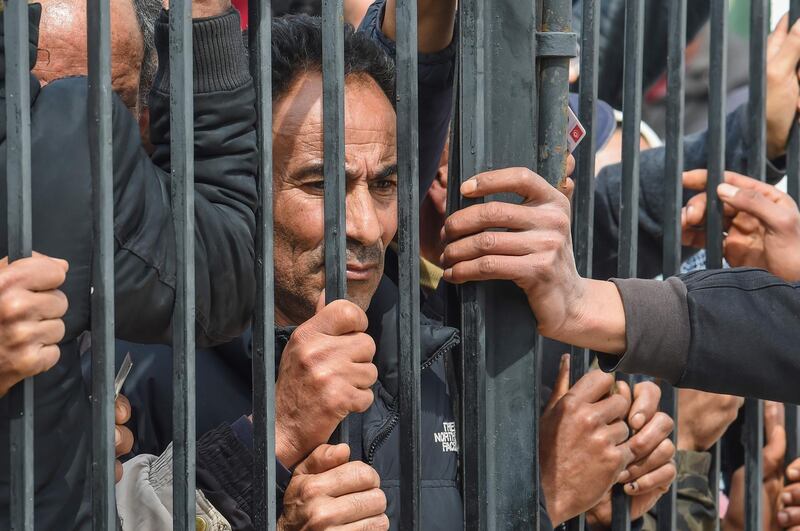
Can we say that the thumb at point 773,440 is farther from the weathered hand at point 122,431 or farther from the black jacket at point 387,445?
the weathered hand at point 122,431

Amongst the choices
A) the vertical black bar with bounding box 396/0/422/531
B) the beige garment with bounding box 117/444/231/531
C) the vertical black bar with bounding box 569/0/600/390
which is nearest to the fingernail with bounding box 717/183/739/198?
the vertical black bar with bounding box 569/0/600/390

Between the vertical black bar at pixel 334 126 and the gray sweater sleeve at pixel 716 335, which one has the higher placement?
the vertical black bar at pixel 334 126

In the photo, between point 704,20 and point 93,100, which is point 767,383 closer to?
point 93,100

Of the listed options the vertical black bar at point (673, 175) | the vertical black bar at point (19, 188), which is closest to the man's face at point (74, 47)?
the vertical black bar at point (19, 188)

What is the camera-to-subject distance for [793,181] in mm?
2641

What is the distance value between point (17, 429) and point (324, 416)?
0.48 meters

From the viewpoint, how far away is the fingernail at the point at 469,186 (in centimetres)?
182

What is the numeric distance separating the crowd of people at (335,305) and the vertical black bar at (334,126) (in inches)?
4.1

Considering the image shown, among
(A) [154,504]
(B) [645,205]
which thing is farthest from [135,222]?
(B) [645,205]

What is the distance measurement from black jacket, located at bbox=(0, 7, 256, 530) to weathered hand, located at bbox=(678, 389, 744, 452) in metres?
1.28

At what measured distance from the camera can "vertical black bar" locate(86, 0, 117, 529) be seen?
1529 millimetres

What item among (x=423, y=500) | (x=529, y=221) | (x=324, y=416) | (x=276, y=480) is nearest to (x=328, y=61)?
(x=529, y=221)

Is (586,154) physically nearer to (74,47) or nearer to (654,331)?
(654,331)

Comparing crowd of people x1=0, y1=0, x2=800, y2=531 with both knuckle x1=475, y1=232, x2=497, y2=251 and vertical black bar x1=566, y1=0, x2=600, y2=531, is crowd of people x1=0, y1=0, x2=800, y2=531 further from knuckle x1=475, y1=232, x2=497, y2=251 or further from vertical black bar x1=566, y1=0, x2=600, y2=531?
vertical black bar x1=566, y1=0, x2=600, y2=531
